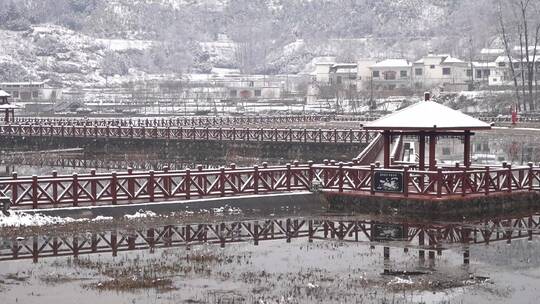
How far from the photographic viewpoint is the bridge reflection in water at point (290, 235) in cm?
2353

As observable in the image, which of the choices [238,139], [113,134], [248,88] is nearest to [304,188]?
[238,139]

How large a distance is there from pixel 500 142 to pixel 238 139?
21.1 m

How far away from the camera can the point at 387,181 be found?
1190 inches

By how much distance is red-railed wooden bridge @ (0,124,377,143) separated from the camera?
6172cm

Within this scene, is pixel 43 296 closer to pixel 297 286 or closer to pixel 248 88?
pixel 297 286

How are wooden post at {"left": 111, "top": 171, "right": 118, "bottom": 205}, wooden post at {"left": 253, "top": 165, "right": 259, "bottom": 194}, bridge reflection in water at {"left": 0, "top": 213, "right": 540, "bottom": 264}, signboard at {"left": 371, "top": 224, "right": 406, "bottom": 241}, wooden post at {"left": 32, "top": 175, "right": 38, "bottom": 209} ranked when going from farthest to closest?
wooden post at {"left": 253, "top": 165, "right": 259, "bottom": 194}, wooden post at {"left": 111, "top": 171, "right": 118, "bottom": 205}, wooden post at {"left": 32, "top": 175, "right": 38, "bottom": 209}, signboard at {"left": 371, "top": 224, "right": 406, "bottom": 241}, bridge reflection in water at {"left": 0, "top": 213, "right": 540, "bottom": 264}

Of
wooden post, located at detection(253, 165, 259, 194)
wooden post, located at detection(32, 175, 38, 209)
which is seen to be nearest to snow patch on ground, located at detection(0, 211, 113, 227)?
wooden post, located at detection(32, 175, 38, 209)

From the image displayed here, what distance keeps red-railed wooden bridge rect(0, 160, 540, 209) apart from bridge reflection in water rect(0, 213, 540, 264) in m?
1.96

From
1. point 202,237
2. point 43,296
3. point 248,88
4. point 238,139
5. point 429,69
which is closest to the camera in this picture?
point 43,296

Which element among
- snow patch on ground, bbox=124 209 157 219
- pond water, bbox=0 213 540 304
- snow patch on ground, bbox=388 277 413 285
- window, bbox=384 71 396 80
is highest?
window, bbox=384 71 396 80

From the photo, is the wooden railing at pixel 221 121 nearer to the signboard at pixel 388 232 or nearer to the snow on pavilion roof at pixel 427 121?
the snow on pavilion roof at pixel 427 121

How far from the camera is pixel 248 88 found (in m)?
152

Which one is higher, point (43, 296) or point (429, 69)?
point (429, 69)

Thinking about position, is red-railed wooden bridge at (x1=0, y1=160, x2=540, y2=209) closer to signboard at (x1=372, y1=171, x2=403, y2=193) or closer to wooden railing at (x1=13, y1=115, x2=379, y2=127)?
signboard at (x1=372, y1=171, x2=403, y2=193)
